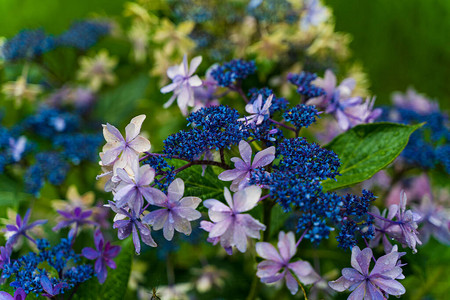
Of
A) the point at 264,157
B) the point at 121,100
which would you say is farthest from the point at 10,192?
the point at 264,157

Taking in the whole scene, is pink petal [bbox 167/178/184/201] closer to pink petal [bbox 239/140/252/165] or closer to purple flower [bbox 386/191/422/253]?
pink petal [bbox 239/140/252/165]

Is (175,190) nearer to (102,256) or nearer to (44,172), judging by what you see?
(102,256)

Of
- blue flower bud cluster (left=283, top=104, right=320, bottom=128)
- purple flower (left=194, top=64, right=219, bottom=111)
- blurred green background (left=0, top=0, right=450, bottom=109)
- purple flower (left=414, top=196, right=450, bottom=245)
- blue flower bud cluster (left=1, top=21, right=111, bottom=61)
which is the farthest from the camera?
blurred green background (left=0, top=0, right=450, bottom=109)

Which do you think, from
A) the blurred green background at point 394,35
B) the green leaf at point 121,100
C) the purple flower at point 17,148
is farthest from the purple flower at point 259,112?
the blurred green background at point 394,35

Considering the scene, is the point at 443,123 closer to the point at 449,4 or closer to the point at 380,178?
the point at 380,178

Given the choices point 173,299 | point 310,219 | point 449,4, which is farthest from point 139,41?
point 449,4

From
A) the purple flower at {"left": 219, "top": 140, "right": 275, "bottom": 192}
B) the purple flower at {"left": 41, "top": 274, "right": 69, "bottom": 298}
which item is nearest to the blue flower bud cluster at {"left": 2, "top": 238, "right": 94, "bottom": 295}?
the purple flower at {"left": 41, "top": 274, "right": 69, "bottom": 298}

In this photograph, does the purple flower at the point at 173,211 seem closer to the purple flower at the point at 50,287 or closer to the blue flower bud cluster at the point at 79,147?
the purple flower at the point at 50,287

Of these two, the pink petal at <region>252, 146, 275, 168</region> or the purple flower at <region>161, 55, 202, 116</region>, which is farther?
the purple flower at <region>161, 55, 202, 116</region>
